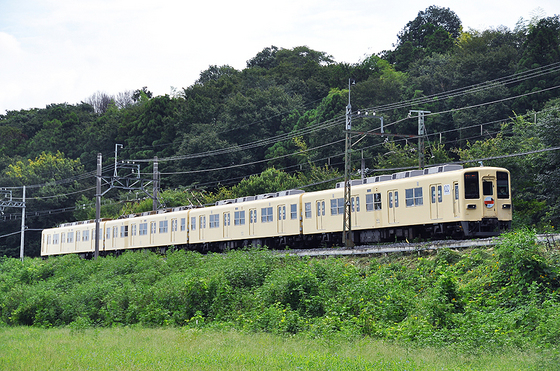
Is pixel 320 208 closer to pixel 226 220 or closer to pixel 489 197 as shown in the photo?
pixel 226 220

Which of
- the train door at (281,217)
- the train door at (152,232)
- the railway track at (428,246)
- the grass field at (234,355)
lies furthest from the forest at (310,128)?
the grass field at (234,355)

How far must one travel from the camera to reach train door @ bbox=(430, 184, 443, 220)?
21.3m

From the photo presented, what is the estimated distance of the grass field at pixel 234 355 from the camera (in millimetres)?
10453

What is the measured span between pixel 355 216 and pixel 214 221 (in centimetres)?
1051

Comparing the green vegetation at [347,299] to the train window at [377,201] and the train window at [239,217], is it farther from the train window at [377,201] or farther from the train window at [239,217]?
the train window at [239,217]

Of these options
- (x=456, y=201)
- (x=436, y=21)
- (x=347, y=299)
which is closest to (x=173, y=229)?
(x=456, y=201)

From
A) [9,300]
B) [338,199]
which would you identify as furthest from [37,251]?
[338,199]

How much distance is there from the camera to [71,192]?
68.3 metres

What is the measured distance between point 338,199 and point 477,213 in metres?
6.49

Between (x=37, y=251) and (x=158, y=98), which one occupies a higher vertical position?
(x=158, y=98)

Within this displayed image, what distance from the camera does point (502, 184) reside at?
2141 centimetres

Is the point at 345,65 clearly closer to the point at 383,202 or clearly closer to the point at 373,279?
the point at 383,202

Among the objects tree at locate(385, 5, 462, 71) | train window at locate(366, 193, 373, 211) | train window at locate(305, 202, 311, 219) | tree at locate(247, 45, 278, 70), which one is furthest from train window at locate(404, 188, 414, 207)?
tree at locate(247, 45, 278, 70)

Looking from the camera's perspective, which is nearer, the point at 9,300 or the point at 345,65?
the point at 9,300
